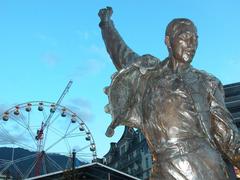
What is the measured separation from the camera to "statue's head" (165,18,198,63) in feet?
8.34

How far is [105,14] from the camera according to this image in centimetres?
312

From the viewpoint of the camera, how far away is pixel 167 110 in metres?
2.43

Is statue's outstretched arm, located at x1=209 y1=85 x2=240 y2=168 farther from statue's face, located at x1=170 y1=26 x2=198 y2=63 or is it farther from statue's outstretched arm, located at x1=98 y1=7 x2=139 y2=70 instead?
statue's outstretched arm, located at x1=98 y1=7 x2=139 y2=70

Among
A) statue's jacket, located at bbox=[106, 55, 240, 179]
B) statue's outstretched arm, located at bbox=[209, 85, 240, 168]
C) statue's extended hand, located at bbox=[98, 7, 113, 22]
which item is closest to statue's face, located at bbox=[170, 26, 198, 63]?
statue's jacket, located at bbox=[106, 55, 240, 179]

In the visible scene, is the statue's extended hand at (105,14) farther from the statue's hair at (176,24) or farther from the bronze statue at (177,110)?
the statue's hair at (176,24)

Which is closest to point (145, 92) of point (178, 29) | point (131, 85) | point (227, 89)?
point (131, 85)

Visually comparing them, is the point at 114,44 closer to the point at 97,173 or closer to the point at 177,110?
the point at 177,110

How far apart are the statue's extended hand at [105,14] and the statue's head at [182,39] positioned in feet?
2.18

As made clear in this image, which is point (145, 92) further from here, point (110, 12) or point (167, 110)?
point (110, 12)

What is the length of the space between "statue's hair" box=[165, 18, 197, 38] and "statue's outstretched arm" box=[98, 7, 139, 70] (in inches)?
13.7

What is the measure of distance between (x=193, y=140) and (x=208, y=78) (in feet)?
1.60

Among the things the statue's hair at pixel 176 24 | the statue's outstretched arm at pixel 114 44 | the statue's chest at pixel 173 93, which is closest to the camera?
the statue's chest at pixel 173 93

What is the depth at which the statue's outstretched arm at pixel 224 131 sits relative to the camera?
235cm

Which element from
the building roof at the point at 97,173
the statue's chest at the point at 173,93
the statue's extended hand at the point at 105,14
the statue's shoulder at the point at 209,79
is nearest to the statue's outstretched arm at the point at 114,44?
the statue's extended hand at the point at 105,14
